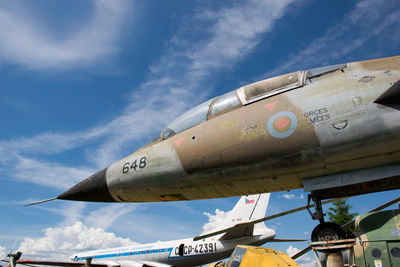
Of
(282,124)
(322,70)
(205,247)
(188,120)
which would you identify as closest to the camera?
(282,124)

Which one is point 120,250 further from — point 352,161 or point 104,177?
point 352,161

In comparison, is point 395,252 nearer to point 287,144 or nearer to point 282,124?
point 287,144

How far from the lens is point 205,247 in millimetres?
18531

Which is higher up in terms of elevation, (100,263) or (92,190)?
(92,190)

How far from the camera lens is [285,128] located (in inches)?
146

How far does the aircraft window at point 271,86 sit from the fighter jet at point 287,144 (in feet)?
0.05

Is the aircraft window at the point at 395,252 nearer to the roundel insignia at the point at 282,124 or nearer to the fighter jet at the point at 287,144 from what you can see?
the fighter jet at the point at 287,144

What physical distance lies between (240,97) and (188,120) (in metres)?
1.02

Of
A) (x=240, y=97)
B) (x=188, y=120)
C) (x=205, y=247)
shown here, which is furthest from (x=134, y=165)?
(x=205, y=247)

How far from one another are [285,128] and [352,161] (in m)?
0.91

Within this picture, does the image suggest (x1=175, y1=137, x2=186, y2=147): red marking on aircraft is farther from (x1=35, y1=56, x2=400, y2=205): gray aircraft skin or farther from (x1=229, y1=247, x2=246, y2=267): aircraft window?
(x1=229, y1=247, x2=246, y2=267): aircraft window

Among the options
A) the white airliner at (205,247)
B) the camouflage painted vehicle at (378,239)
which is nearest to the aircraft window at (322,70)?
the camouflage painted vehicle at (378,239)

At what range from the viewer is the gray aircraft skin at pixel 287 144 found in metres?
3.40

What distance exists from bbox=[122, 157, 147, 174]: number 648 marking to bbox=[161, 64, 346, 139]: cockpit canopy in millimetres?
665
